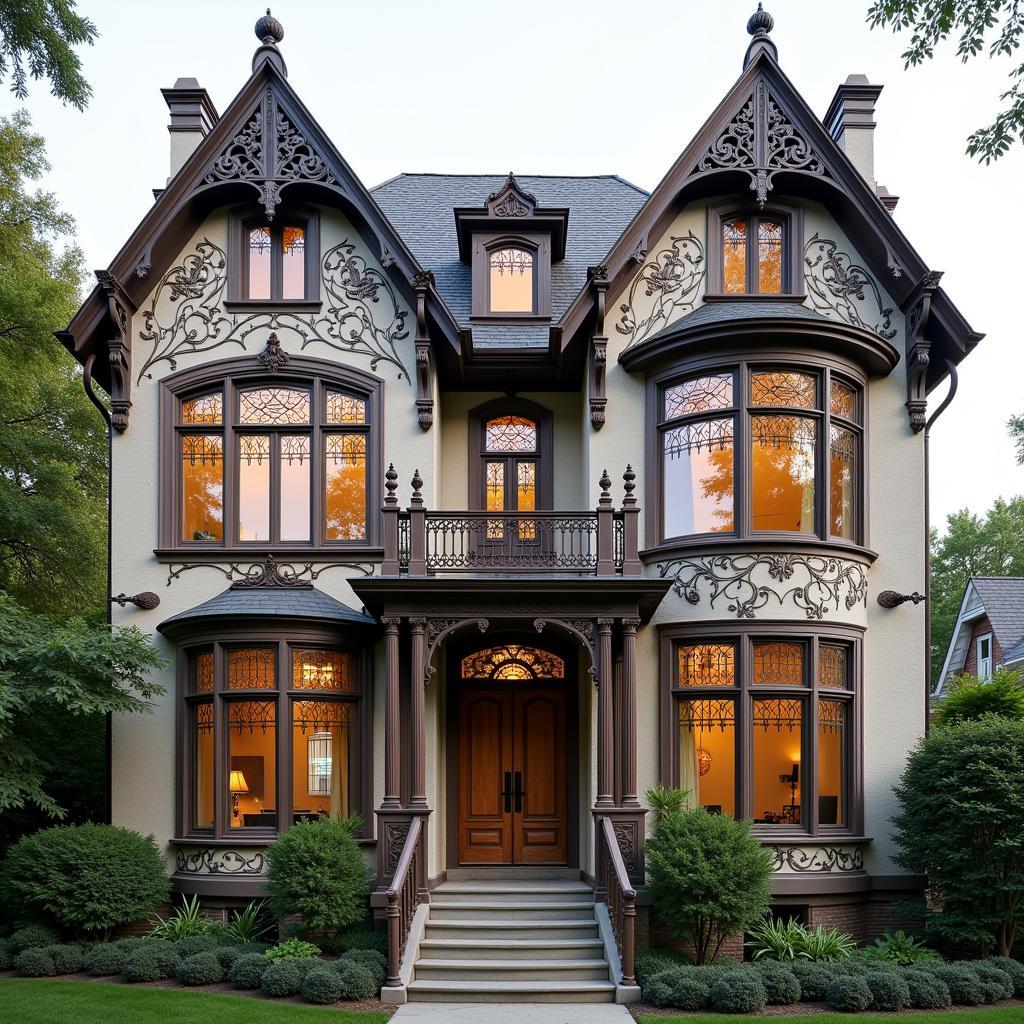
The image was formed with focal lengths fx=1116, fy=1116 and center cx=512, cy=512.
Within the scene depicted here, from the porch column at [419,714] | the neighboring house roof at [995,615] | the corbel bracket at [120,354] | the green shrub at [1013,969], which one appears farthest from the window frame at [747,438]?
the neighboring house roof at [995,615]

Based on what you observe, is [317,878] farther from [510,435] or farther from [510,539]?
[510,435]

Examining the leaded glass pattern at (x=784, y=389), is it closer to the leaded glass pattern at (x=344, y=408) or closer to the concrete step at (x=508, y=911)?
the leaded glass pattern at (x=344, y=408)

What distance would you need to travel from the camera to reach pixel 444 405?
→ 16.0 m

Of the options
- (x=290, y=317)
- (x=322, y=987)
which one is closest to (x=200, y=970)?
(x=322, y=987)

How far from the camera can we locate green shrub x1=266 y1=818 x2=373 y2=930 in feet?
40.1

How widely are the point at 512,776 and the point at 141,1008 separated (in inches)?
230

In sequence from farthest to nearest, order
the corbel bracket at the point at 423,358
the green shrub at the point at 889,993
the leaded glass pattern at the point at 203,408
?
1. the leaded glass pattern at the point at 203,408
2. the corbel bracket at the point at 423,358
3. the green shrub at the point at 889,993

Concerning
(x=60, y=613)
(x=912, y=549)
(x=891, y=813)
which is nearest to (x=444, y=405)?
(x=912, y=549)

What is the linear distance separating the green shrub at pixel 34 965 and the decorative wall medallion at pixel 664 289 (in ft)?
33.4

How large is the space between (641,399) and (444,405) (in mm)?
2883

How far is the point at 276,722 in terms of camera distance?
13977 mm

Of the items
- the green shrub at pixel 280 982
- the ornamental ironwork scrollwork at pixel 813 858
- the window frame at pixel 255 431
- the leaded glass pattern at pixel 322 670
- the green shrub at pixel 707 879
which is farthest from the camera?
the window frame at pixel 255 431

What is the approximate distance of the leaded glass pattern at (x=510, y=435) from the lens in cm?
1591

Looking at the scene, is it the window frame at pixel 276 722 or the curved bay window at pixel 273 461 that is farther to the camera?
the curved bay window at pixel 273 461
